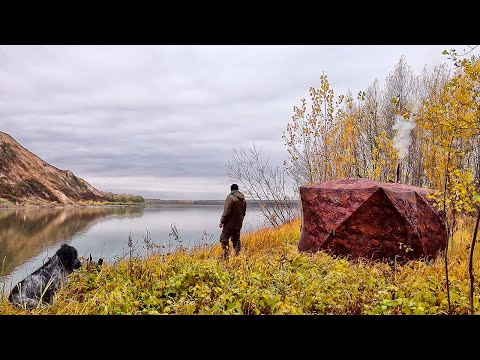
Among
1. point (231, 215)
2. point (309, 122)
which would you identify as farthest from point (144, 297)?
point (309, 122)

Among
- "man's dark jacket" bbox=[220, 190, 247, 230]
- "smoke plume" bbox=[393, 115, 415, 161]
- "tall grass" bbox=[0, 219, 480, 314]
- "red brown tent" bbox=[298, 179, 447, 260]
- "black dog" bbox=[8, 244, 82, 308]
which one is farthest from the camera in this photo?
"smoke plume" bbox=[393, 115, 415, 161]

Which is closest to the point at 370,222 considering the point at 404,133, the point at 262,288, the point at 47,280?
the point at 262,288

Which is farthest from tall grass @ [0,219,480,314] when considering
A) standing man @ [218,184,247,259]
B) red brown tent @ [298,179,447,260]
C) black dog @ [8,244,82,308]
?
standing man @ [218,184,247,259]

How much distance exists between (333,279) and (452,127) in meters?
2.67

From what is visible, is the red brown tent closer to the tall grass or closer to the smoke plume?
the tall grass

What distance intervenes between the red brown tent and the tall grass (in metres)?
0.32

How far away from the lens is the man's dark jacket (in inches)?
324

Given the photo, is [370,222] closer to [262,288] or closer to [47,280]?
[262,288]

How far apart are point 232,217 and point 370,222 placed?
2922 millimetres

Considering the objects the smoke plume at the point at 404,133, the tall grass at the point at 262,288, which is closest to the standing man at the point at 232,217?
the tall grass at the point at 262,288

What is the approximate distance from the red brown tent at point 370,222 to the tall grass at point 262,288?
0.32m

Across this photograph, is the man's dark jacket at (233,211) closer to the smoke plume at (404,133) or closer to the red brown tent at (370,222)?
the red brown tent at (370,222)

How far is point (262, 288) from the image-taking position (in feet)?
17.4
